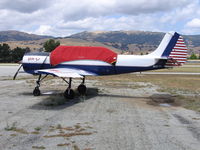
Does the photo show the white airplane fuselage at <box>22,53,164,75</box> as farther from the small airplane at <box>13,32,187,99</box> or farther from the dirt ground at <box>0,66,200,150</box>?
the dirt ground at <box>0,66,200,150</box>

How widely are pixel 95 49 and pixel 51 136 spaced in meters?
9.77

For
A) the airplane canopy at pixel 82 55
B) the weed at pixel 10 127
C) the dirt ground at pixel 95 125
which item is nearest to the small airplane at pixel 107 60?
the airplane canopy at pixel 82 55

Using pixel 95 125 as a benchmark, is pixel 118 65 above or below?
above

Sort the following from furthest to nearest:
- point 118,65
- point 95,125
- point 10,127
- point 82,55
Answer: point 82,55, point 118,65, point 95,125, point 10,127

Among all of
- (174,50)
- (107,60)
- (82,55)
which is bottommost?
(107,60)

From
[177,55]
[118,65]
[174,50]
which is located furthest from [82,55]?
[177,55]

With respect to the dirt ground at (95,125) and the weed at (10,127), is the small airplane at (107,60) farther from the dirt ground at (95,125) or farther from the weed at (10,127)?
the weed at (10,127)

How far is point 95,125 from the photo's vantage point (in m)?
9.49

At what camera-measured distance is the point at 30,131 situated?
28.1 ft

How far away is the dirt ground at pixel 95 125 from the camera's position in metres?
7.44

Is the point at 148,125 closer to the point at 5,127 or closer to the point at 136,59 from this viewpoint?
the point at 5,127

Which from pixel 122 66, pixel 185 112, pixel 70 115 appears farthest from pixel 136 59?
pixel 70 115

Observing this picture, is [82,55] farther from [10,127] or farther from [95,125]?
[10,127]

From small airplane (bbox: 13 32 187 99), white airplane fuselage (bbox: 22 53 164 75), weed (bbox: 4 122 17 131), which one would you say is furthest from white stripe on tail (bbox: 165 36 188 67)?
weed (bbox: 4 122 17 131)
